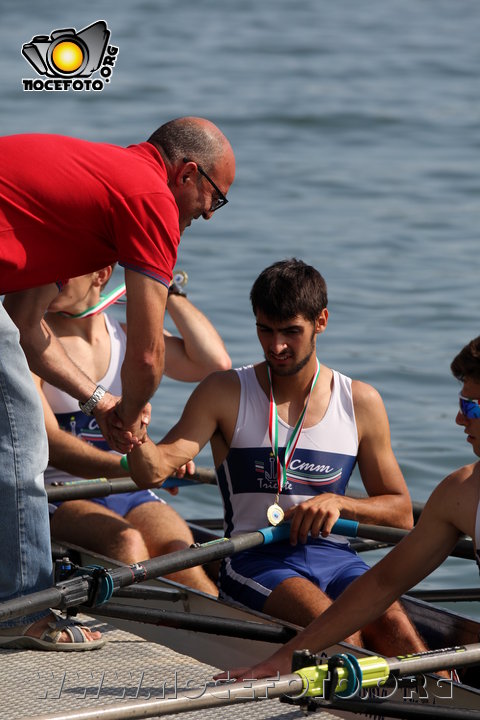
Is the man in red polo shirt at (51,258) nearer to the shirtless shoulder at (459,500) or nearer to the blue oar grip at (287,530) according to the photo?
the blue oar grip at (287,530)

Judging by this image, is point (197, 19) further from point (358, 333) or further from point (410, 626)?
point (410, 626)

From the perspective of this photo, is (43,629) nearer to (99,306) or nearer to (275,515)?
(275,515)

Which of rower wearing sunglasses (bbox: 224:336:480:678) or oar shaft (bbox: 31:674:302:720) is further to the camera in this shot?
rower wearing sunglasses (bbox: 224:336:480:678)

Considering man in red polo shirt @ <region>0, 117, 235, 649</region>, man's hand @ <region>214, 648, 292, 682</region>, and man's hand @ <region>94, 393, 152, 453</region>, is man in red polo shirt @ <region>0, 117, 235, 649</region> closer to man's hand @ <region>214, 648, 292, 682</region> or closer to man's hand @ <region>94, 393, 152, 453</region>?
man's hand @ <region>94, 393, 152, 453</region>

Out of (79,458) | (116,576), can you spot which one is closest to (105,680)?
(116,576)

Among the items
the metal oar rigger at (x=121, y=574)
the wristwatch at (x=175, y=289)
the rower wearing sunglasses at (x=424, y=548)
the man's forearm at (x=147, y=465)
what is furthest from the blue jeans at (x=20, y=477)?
the wristwatch at (x=175, y=289)

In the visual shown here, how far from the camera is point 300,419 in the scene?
16.2 feet

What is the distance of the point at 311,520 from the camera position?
4695 millimetres

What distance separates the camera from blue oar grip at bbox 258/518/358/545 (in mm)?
4668

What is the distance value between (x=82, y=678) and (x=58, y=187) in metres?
1.60

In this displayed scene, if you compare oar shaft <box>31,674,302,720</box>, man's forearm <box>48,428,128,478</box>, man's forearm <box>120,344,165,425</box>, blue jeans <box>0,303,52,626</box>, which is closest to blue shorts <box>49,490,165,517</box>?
man's forearm <box>48,428,128,478</box>

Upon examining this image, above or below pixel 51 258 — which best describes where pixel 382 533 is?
below

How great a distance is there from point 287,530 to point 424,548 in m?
0.88

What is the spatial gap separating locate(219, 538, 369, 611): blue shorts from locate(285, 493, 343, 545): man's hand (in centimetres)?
8
